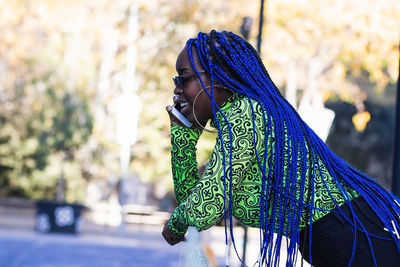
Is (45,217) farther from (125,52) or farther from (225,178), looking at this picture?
(225,178)

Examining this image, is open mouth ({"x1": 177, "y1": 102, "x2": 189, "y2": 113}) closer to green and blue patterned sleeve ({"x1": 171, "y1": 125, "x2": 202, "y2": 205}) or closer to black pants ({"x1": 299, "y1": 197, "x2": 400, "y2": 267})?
green and blue patterned sleeve ({"x1": 171, "y1": 125, "x2": 202, "y2": 205})

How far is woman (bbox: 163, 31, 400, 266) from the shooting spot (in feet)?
6.13

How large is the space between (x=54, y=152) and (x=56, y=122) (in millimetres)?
1027

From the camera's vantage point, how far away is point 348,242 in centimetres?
187

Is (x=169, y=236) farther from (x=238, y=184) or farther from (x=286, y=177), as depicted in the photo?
(x=286, y=177)

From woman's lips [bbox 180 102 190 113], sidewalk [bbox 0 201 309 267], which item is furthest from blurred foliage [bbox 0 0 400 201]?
woman's lips [bbox 180 102 190 113]

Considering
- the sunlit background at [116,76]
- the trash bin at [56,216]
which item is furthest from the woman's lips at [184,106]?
the trash bin at [56,216]

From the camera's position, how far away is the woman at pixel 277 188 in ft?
6.13

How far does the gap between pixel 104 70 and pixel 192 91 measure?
58.1 feet

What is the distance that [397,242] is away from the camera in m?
1.88

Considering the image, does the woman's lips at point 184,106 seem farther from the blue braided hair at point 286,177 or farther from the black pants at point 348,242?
the black pants at point 348,242

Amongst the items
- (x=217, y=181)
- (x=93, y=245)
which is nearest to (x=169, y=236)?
(x=217, y=181)

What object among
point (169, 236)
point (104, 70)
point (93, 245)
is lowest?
point (93, 245)

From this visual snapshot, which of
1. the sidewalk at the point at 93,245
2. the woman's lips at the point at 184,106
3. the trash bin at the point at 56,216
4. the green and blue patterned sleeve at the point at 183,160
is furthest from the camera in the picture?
the trash bin at the point at 56,216
